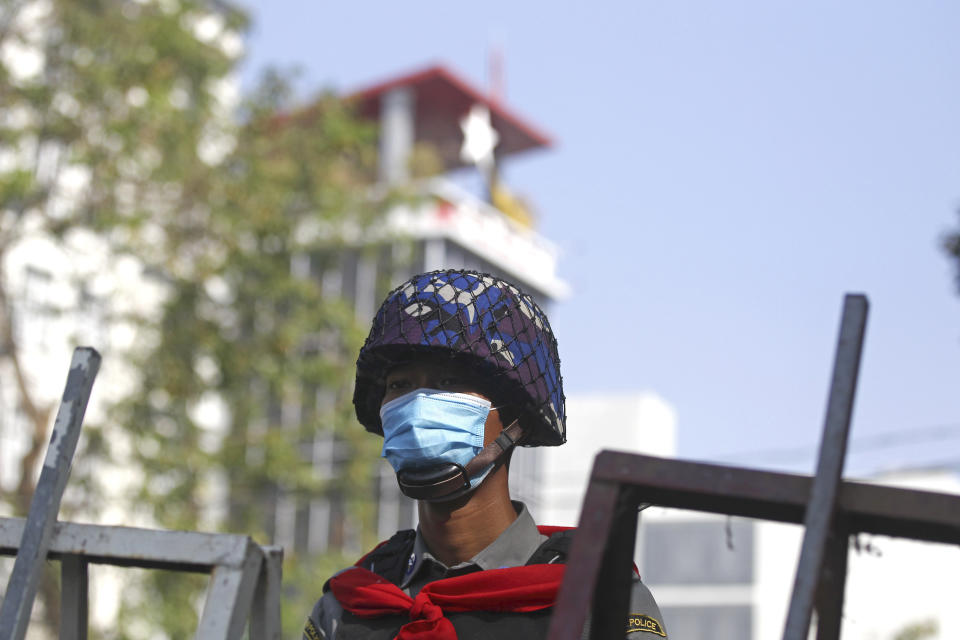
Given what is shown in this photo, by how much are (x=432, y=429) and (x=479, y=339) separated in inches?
8.1

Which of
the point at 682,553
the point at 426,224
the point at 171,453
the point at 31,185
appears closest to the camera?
the point at 31,185

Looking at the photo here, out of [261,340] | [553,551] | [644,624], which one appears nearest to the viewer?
[644,624]

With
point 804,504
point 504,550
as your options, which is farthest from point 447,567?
point 804,504

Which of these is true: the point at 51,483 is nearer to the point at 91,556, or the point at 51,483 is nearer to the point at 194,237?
the point at 91,556

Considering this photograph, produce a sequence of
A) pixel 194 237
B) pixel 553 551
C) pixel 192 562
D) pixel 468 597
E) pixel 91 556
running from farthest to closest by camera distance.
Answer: pixel 194 237 < pixel 553 551 < pixel 468 597 < pixel 91 556 < pixel 192 562

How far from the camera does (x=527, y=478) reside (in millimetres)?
34688

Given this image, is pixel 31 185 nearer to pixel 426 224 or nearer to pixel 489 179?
pixel 426 224

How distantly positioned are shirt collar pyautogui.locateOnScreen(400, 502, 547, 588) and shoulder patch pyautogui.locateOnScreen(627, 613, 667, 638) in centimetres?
33

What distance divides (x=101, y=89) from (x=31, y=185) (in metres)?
1.16

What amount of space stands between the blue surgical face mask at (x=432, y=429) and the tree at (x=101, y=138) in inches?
443

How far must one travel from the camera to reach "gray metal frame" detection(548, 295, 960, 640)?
6.33 feet

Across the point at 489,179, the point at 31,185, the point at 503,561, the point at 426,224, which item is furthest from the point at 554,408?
the point at 489,179

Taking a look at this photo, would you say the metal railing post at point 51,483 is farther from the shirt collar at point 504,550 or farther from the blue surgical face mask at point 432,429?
the shirt collar at point 504,550

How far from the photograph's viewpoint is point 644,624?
8.80 ft
